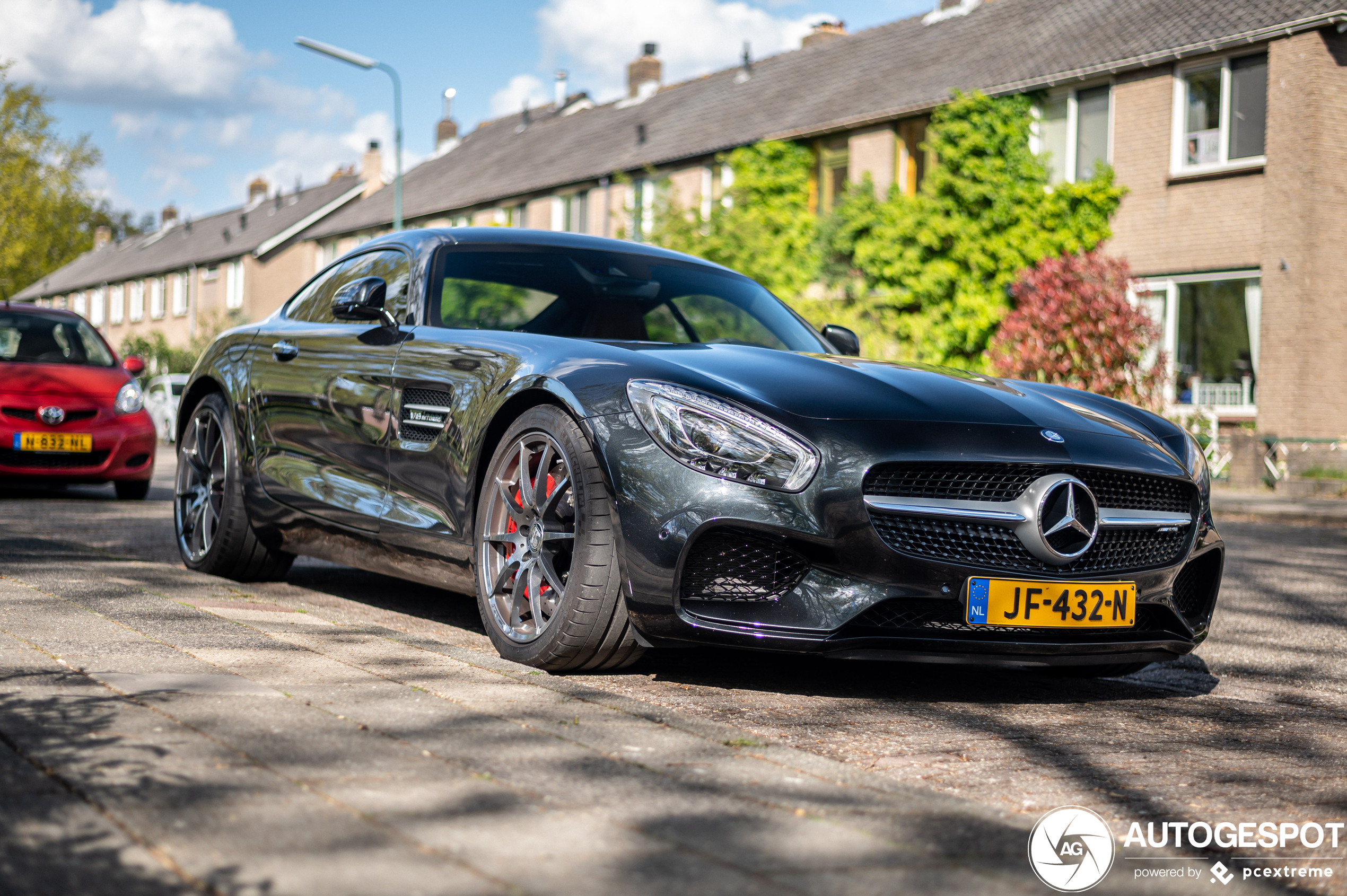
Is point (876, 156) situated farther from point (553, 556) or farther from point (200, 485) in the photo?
point (553, 556)

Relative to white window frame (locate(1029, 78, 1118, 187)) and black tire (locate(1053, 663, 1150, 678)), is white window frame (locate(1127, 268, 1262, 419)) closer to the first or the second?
white window frame (locate(1029, 78, 1118, 187))

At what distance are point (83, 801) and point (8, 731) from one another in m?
0.55

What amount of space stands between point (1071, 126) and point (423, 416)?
19.2 metres

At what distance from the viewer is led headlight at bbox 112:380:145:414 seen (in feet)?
36.9

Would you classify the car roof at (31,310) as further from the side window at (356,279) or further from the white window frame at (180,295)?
the white window frame at (180,295)

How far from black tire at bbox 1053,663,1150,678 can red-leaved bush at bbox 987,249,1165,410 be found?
14325 mm

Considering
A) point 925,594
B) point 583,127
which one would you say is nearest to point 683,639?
point 925,594

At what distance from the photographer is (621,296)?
5.37 meters

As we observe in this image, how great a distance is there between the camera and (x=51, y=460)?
35.3 ft

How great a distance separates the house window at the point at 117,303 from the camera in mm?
65562

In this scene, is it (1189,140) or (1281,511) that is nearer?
(1281,511)

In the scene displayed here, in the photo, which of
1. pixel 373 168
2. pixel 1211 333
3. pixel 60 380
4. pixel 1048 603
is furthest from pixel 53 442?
pixel 373 168

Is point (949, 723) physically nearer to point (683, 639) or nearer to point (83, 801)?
point (683, 639)

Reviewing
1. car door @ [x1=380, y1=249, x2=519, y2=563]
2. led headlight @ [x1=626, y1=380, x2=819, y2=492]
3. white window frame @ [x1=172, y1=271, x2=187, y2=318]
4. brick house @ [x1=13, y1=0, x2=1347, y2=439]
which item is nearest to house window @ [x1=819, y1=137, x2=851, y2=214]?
brick house @ [x1=13, y1=0, x2=1347, y2=439]
